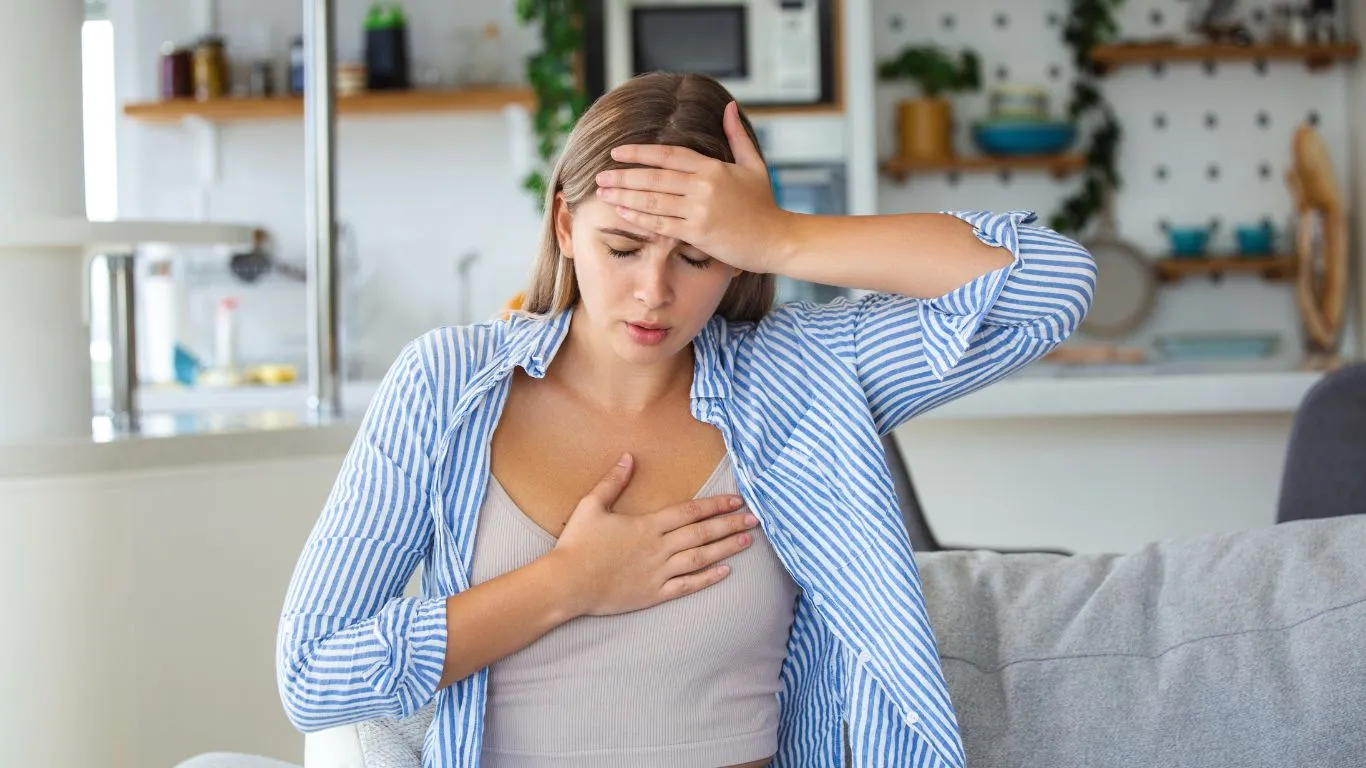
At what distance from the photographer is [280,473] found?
2.03 metres

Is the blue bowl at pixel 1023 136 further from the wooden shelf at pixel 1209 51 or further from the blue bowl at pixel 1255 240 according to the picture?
the blue bowl at pixel 1255 240

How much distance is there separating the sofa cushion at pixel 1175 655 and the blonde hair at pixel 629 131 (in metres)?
0.55

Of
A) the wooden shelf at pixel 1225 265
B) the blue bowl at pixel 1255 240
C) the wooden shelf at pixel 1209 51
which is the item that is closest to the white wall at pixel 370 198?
the wooden shelf at pixel 1209 51

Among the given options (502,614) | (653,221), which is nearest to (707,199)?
(653,221)

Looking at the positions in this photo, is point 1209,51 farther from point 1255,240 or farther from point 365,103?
point 365,103

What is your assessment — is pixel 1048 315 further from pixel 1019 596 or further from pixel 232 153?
pixel 232 153

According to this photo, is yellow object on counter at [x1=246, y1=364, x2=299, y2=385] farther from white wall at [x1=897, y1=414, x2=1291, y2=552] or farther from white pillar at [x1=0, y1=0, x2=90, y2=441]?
white pillar at [x1=0, y1=0, x2=90, y2=441]

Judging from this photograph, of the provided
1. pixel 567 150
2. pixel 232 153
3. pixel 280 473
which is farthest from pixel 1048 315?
pixel 232 153

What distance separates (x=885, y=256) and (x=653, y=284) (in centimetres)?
22

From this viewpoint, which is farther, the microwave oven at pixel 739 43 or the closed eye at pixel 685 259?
the microwave oven at pixel 739 43

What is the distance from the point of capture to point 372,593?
1198mm

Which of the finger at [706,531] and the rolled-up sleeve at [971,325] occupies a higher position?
the rolled-up sleeve at [971,325]

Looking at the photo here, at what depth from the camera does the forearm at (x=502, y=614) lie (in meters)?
1.17

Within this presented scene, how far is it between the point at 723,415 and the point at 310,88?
1272 mm
